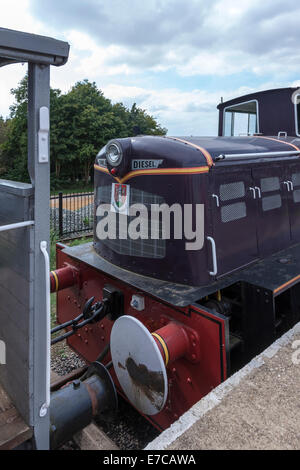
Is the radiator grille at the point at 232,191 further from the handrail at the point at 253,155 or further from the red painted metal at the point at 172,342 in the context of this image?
the red painted metal at the point at 172,342

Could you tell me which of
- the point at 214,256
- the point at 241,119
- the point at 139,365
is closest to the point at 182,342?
the point at 139,365

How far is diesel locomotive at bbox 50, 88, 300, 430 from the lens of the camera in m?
2.61

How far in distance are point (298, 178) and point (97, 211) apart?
7.91ft

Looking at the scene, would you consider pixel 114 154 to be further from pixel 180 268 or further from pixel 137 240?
pixel 180 268

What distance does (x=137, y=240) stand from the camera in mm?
3277

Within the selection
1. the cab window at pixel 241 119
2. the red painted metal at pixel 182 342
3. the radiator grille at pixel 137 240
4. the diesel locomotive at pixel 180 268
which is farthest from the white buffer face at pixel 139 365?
the cab window at pixel 241 119

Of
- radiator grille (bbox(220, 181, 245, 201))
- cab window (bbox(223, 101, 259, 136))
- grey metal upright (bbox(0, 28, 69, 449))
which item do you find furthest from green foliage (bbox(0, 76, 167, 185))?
grey metal upright (bbox(0, 28, 69, 449))

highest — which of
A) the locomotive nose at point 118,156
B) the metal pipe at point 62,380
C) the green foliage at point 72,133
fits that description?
the green foliage at point 72,133

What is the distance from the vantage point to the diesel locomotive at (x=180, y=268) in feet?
8.55

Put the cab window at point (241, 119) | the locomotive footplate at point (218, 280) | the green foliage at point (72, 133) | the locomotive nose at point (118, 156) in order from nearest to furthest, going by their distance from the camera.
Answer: the locomotive footplate at point (218, 280) < the locomotive nose at point (118, 156) < the cab window at point (241, 119) < the green foliage at point (72, 133)

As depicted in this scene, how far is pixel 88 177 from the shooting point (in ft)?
86.2

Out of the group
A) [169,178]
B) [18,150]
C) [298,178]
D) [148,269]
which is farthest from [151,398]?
[18,150]

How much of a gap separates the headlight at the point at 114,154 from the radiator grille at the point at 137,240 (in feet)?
0.93
